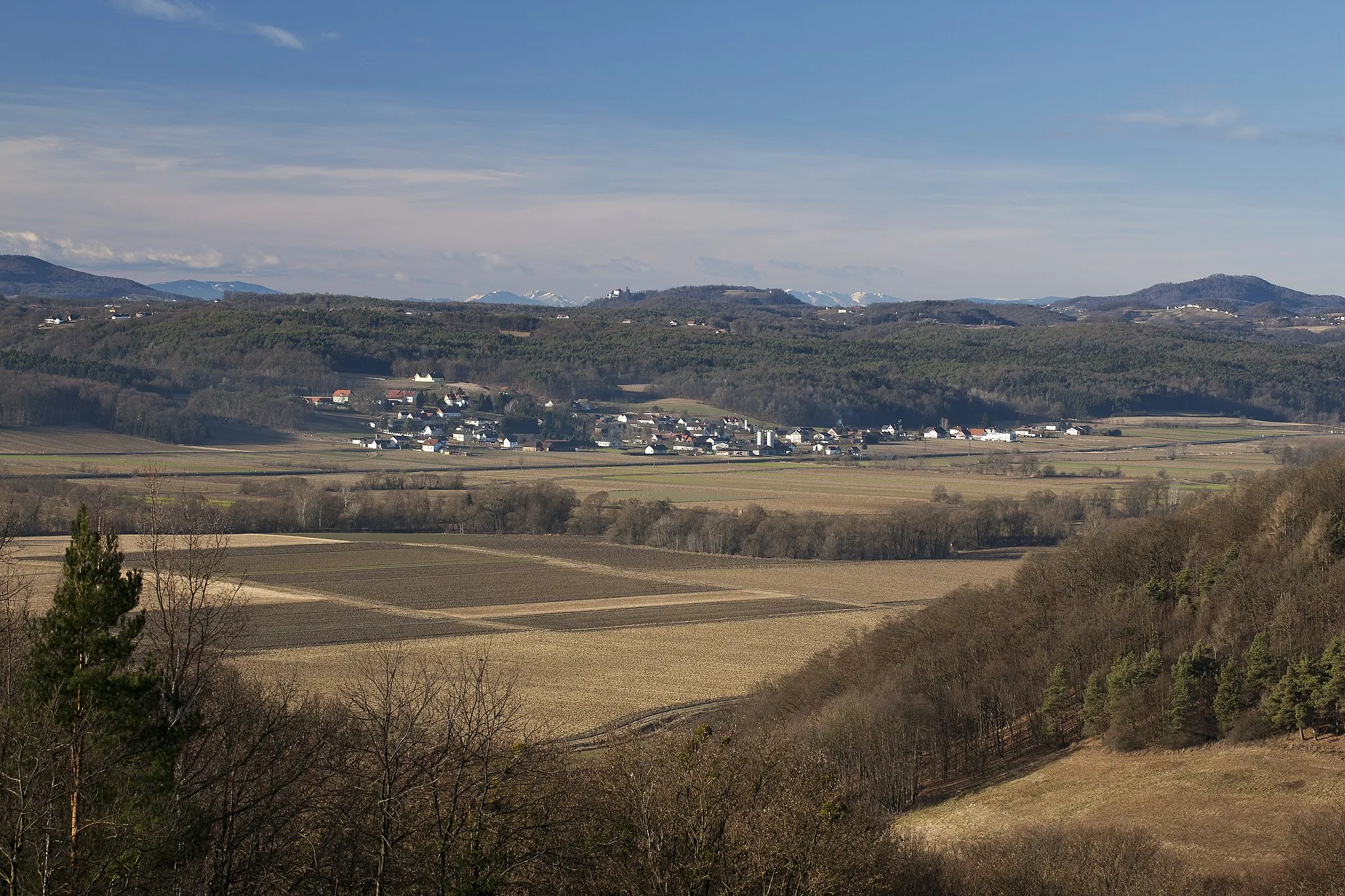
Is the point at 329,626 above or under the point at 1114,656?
under

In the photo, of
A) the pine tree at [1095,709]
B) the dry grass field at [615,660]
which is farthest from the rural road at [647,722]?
the pine tree at [1095,709]

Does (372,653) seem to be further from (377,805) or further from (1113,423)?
(1113,423)

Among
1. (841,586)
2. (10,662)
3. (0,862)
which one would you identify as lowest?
(841,586)

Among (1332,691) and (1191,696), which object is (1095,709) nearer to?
(1191,696)

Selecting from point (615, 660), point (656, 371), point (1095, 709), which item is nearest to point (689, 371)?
point (656, 371)

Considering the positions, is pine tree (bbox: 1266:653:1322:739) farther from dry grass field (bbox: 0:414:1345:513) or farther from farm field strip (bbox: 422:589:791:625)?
dry grass field (bbox: 0:414:1345:513)

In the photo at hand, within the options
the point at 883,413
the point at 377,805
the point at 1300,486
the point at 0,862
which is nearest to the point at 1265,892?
the point at 377,805
